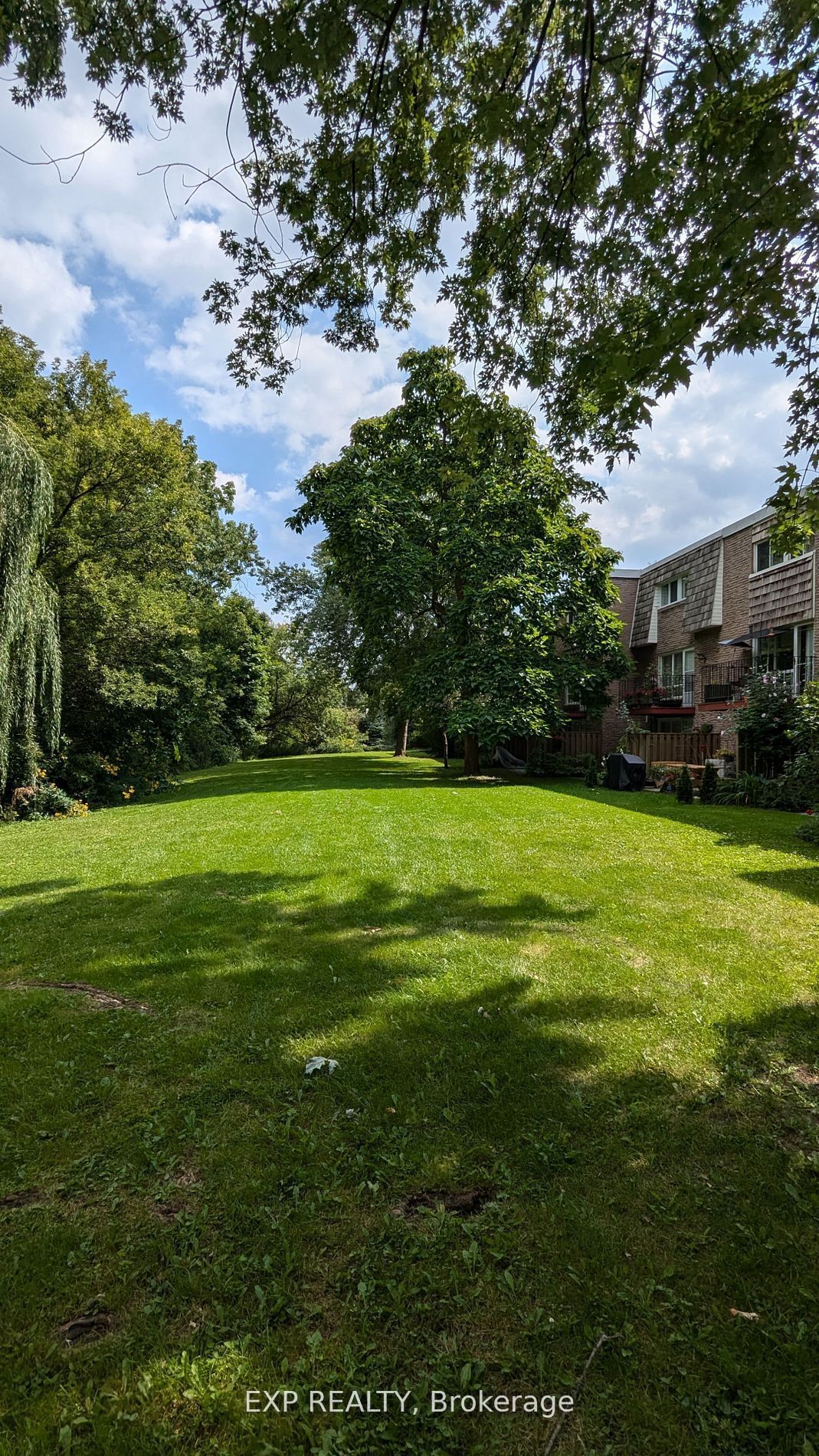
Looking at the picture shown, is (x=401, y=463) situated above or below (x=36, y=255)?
above

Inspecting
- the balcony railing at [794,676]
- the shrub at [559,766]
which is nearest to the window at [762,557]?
the balcony railing at [794,676]

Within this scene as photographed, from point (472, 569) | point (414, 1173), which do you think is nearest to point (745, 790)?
point (472, 569)

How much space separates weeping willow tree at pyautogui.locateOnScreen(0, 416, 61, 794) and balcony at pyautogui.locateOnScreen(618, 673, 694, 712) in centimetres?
1866

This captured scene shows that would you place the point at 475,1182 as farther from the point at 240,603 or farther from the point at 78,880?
the point at 240,603

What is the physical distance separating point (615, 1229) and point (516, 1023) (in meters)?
1.39

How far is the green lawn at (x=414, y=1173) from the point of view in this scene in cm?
164

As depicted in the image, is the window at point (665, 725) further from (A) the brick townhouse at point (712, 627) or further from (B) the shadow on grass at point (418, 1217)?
(B) the shadow on grass at point (418, 1217)

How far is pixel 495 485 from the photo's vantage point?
16922 mm

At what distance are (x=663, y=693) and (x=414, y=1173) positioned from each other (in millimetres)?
21696

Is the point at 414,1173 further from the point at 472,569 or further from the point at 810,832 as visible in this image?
the point at 472,569

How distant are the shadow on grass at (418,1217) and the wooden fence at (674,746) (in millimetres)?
15600

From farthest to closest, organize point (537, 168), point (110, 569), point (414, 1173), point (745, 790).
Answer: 1. point (110, 569)
2. point (745, 790)
3. point (537, 168)
4. point (414, 1173)

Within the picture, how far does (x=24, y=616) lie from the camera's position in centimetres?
1162

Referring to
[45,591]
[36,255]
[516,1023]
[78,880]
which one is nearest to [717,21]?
[516,1023]
